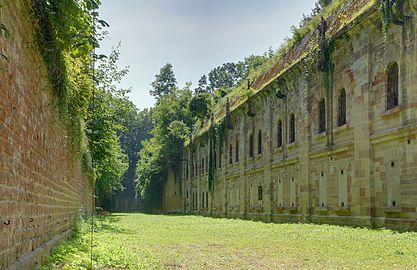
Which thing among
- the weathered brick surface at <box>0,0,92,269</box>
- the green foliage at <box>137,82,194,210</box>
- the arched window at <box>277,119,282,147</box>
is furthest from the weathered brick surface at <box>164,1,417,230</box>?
the green foliage at <box>137,82,194,210</box>

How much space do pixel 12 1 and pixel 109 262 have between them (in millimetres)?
5264

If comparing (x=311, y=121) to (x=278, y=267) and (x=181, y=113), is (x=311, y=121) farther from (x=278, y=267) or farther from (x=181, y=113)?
(x=181, y=113)

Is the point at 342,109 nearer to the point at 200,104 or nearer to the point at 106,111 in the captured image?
the point at 106,111

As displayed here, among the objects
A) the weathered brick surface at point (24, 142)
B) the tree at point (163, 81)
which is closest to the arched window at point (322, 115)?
the weathered brick surface at point (24, 142)

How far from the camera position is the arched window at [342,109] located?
20.1 m

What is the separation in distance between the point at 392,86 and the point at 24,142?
13885mm

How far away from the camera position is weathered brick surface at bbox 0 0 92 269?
512 centimetres

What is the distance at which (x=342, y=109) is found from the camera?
2027 centimetres

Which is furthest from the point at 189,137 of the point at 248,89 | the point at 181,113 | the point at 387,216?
the point at 387,216

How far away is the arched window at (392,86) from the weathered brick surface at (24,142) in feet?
38.9

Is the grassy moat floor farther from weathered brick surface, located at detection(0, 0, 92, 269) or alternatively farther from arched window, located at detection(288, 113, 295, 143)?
arched window, located at detection(288, 113, 295, 143)

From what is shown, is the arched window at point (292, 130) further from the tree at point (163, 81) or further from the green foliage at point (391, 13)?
the tree at point (163, 81)

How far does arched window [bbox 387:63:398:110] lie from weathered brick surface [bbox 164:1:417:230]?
150 mm

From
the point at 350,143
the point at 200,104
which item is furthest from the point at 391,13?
the point at 200,104
